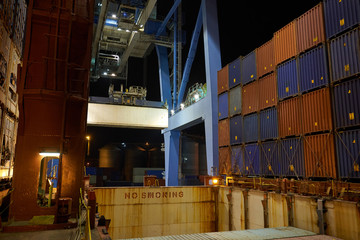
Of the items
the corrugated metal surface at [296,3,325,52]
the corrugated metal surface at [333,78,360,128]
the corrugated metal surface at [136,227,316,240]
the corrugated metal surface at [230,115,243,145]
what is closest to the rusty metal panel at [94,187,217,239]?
the corrugated metal surface at [230,115,243,145]

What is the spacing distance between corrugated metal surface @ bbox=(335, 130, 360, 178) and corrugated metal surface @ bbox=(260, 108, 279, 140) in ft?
14.4

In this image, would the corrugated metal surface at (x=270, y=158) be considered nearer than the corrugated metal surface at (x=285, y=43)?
No

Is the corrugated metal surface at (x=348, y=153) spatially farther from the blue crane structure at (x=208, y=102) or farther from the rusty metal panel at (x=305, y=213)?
the blue crane structure at (x=208, y=102)

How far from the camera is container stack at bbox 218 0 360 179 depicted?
510 inches

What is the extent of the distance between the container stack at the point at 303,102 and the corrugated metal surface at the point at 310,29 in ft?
0.17

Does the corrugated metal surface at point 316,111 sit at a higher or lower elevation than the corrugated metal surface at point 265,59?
lower

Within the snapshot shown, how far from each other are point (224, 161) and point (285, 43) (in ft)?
33.4

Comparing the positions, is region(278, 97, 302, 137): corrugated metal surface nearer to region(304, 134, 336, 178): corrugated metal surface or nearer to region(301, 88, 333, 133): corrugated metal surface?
region(301, 88, 333, 133): corrugated metal surface

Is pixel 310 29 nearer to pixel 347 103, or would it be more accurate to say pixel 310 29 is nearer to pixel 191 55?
pixel 347 103

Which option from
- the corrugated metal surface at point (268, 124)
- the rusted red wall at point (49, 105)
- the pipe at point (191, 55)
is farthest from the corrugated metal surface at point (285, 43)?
the pipe at point (191, 55)

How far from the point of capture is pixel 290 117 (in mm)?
16172

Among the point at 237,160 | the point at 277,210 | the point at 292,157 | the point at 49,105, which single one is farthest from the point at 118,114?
the point at 49,105

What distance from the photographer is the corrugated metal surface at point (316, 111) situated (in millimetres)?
13852

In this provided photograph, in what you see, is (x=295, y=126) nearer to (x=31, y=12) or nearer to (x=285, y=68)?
(x=285, y=68)
